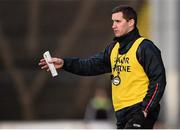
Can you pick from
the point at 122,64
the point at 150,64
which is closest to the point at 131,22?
the point at 122,64

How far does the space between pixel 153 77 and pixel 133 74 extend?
0.83ft

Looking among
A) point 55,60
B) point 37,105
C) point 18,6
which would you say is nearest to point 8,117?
point 37,105

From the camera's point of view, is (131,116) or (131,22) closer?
(131,116)

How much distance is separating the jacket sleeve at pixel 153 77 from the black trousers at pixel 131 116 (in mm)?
132

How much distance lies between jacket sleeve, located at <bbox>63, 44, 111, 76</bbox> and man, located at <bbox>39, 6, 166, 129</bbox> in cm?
17

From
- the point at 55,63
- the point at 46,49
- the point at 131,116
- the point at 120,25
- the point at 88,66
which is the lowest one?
the point at 46,49

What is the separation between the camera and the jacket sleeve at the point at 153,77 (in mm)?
7930

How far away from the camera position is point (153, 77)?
798 cm

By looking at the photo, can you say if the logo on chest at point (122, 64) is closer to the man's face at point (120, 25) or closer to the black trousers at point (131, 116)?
the man's face at point (120, 25)

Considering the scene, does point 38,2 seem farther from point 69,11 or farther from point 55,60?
point 55,60

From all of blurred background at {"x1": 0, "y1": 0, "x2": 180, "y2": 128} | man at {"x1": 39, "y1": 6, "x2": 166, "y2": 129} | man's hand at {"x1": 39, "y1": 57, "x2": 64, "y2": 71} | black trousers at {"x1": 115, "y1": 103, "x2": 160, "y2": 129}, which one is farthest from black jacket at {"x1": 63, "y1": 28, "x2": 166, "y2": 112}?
blurred background at {"x1": 0, "y1": 0, "x2": 180, "y2": 128}

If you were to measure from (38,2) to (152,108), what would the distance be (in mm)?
26215

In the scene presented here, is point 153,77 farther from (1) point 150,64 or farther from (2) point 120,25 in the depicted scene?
(2) point 120,25

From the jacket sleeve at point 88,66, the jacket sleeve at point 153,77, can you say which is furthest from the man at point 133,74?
the jacket sleeve at point 88,66
